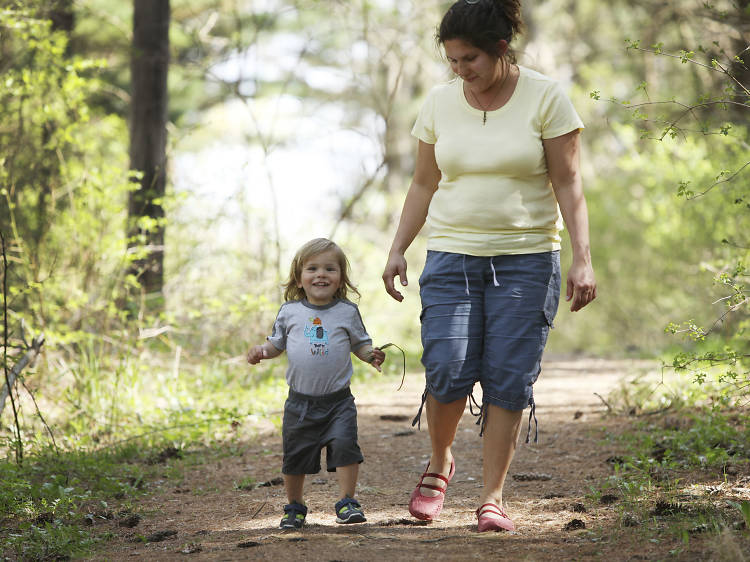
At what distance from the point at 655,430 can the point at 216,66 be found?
5.33m

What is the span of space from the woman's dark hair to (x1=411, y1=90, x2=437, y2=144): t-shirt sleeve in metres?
0.30

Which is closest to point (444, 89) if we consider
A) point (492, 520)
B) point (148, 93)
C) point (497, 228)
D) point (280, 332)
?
point (497, 228)

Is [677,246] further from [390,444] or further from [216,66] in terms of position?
[390,444]

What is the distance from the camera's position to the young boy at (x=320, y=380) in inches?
140

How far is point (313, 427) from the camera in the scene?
3613 millimetres

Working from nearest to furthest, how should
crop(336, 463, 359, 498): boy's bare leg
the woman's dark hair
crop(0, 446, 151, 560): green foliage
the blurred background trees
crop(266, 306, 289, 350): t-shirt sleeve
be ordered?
the woman's dark hair < crop(0, 446, 151, 560): green foliage < crop(336, 463, 359, 498): boy's bare leg < crop(266, 306, 289, 350): t-shirt sleeve < the blurred background trees

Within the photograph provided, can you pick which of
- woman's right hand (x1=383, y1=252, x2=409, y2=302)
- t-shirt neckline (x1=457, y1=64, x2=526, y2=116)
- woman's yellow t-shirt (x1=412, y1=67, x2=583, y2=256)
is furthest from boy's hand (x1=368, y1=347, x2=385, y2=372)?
t-shirt neckline (x1=457, y1=64, x2=526, y2=116)

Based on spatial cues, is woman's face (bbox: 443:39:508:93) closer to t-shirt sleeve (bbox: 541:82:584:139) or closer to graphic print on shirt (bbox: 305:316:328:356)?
t-shirt sleeve (bbox: 541:82:584:139)

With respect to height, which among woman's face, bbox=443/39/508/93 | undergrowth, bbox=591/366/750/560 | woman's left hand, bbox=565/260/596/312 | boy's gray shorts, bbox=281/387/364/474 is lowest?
undergrowth, bbox=591/366/750/560

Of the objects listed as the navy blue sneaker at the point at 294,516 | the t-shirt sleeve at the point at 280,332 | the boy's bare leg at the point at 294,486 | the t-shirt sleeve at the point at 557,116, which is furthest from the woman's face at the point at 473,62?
the navy blue sneaker at the point at 294,516

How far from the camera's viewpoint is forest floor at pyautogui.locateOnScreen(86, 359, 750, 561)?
124 inches

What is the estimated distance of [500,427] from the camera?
136 inches

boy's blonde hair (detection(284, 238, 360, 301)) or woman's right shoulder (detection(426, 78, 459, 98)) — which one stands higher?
woman's right shoulder (detection(426, 78, 459, 98))

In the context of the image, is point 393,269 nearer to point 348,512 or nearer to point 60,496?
point 348,512
